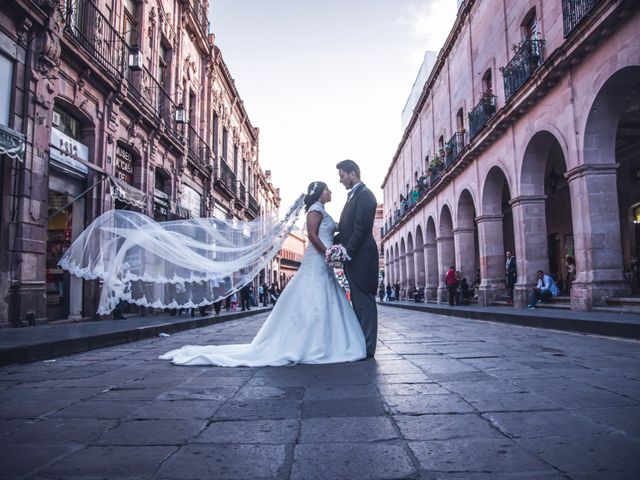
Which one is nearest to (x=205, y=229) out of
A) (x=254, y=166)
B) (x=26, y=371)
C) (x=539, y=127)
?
(x=26, y=371)

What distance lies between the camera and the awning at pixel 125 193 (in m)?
11.8

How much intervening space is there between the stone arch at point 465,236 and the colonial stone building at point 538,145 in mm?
45

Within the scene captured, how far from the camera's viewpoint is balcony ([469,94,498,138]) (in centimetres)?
1662

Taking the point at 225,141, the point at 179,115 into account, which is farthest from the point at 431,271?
the point at 179,115

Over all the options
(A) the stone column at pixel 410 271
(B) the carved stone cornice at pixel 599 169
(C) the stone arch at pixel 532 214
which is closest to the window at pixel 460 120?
(C) the stone arch at pixel 532 214

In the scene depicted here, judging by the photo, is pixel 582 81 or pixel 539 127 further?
pixel 539 127

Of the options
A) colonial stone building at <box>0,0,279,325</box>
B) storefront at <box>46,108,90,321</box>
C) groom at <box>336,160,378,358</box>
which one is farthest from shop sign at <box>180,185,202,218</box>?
groom at <box>336,160,378,358</box>

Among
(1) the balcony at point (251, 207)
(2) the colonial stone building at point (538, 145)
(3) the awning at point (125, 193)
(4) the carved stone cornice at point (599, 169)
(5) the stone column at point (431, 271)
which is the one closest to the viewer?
(2) the colonial stone building at point (538, 145)

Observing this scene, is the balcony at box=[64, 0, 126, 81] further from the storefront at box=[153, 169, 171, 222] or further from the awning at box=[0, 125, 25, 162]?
the storefront at box=[153, 169, 171, 222]

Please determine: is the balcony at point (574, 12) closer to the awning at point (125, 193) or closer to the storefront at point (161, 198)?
the awning at point (125, 193)

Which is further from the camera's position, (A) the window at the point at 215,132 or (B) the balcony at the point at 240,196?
(B) the balcony at the point at 240,196

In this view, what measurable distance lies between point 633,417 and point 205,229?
749 cm

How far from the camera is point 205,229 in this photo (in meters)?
8.84

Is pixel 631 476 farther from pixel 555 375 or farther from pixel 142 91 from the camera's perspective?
pixel 142 91
